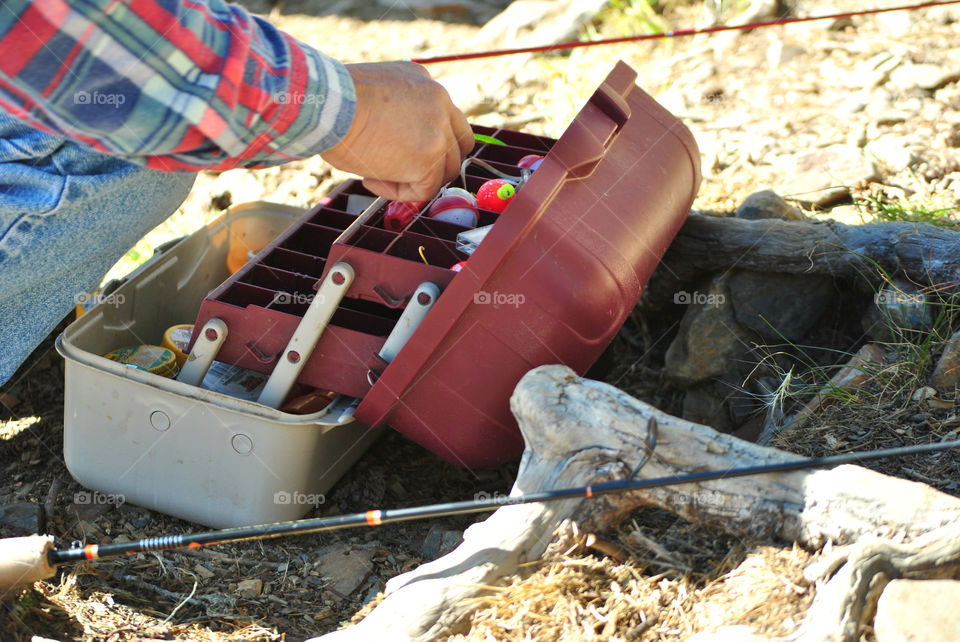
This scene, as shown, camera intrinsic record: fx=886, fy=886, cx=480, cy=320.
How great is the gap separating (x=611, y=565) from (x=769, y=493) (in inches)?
12.0

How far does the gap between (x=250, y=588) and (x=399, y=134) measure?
3.30 feet

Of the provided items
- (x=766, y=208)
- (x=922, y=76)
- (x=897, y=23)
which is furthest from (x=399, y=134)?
(x=897, y=23)

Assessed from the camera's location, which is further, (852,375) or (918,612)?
(852,375)

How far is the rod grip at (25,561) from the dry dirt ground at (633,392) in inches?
4.1

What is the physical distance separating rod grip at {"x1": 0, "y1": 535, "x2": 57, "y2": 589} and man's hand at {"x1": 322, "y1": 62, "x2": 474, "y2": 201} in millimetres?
885

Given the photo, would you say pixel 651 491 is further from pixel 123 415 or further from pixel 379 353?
pixel 123 415

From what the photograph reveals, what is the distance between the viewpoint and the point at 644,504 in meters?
1.61

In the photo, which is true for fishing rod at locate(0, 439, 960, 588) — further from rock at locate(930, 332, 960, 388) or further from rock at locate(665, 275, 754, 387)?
rock at locate(665, 275, 754, 387)

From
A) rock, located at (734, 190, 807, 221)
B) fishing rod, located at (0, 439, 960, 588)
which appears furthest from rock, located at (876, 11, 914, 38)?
fishing rod, located at (0, 439, 960, 588)

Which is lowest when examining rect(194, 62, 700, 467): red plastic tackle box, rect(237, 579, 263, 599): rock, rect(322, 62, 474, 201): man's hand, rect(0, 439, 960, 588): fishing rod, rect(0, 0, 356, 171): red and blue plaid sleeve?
rect(237, 579, 263, 599): rock

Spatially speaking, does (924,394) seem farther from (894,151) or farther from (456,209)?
(894,151)

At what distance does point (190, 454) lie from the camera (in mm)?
1962

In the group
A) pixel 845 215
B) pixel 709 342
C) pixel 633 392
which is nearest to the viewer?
pixel 709 342

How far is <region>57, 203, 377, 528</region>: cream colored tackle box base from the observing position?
187 centimetres
